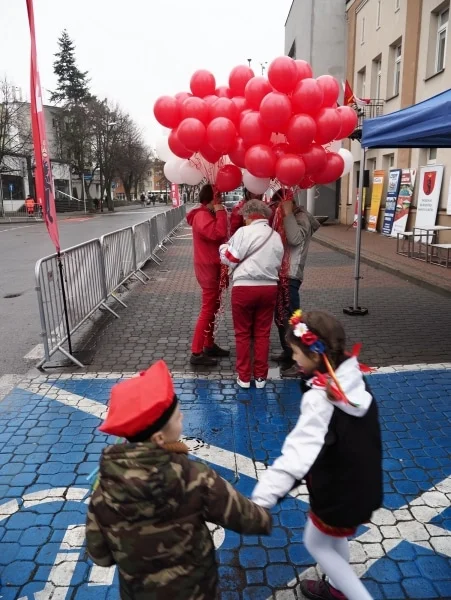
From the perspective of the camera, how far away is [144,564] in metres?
1.60

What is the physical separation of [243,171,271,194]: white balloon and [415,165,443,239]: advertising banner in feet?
34.8

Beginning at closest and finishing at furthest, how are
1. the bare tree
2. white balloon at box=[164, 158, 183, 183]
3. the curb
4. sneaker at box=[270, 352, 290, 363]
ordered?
white balloon at box=[164, 158, 183, 183]
sneaker at box=[270, 352, 290, 363]
the curb
the bare tree

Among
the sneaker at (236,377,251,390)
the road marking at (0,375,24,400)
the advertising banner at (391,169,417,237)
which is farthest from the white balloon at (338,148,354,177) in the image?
the advertising banner at (391,169,417,237)

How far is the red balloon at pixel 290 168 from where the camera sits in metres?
4.10

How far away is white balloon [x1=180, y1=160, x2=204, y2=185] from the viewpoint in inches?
193

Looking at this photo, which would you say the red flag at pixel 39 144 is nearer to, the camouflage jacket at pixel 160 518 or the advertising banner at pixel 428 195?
the camouflage jacket at pixel 160 518

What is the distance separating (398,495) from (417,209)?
Answer: 1393 centimetres

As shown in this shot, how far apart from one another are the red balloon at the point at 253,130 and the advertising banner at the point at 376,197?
15865 mm

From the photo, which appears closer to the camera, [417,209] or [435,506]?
[435,506]

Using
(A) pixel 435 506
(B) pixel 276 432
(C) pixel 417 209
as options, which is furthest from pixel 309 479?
(C) pixel 417 209

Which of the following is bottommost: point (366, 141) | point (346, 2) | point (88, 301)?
point (88, 301)

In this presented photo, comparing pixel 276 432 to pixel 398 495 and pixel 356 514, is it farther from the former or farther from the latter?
pixel 356 514

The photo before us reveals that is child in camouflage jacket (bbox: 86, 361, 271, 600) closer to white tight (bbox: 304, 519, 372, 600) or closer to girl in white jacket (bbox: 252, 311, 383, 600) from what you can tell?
girl in white jacket (bbox: 252, 311, 383, 600)

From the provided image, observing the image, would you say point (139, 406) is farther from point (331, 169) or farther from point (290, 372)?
point (290, 372)
